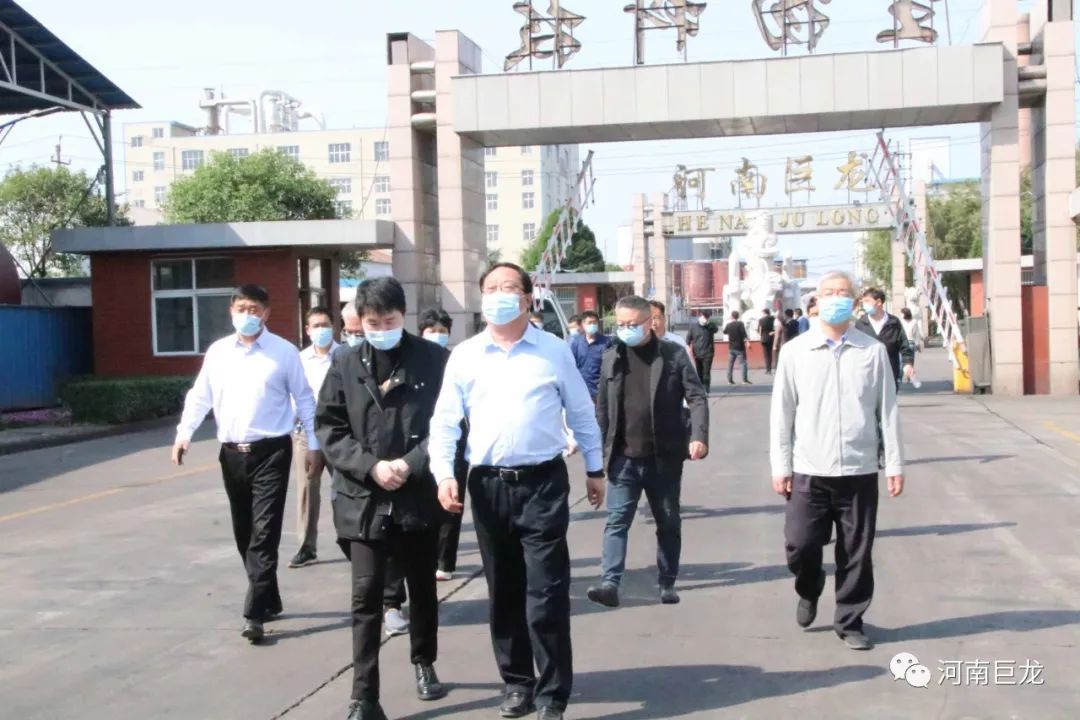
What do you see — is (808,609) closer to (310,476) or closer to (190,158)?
(310,476)

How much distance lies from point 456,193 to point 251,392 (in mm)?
17801

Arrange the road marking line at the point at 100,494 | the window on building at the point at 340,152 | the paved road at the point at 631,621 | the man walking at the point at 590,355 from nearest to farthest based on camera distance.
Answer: the paved road at the point at 631,621, the man walking at the point at 590,355, the road marking line at the point at 100,494, the window on building at the point at 340,152

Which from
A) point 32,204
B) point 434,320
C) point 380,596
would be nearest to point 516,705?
point 380,596

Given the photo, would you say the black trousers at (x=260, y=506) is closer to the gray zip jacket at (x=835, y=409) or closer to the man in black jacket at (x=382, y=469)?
the man in black jacket at (x=382, y=469)

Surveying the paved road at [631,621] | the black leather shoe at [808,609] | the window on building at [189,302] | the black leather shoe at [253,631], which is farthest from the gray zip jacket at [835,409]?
the window on building at [189,302]

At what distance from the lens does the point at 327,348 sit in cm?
920

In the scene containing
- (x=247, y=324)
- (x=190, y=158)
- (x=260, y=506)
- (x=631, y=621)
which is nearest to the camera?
(x=260, y=506)

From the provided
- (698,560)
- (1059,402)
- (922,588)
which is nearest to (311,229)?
(1059,402)

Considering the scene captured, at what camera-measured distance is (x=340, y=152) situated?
95625mm

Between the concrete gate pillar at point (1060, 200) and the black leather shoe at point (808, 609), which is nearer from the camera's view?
the black leather shoe at point (808, 609)

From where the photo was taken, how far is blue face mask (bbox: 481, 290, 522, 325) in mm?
5348

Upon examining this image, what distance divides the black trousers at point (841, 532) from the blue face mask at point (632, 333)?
5.04 ft

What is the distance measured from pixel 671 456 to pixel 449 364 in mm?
2611

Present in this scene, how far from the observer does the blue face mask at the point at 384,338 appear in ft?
18.4
